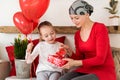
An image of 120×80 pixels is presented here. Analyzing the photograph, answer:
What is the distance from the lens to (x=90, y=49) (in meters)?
1.78

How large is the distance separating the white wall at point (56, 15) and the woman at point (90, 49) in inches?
13.5

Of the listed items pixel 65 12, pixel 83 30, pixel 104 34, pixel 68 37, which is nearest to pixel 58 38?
pixel 68 37

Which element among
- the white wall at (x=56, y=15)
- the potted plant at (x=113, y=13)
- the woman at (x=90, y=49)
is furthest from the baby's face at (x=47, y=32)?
the potted plant at (x=113, y=13)

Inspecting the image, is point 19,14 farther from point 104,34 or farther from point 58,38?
point 104,34

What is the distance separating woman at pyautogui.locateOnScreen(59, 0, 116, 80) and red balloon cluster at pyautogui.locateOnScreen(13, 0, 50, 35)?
250 millimetres

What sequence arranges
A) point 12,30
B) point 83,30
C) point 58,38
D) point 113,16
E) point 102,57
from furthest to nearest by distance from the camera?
point 12,30 < point 58,38 < point 113,16 < point 83,30 < point 102,57

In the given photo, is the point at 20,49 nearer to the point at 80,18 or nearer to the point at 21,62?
the point at 21,62

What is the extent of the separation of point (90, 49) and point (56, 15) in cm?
67

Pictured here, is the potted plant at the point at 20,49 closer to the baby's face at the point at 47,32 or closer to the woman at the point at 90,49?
the baby's face at the point at 47,32

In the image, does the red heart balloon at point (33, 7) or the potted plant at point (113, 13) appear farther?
the potted plant at point (113, 13)

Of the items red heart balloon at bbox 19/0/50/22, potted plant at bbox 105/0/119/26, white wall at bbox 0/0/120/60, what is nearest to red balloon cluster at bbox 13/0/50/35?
red heart balloon at bbox 19/0/50/22

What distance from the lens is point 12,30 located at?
2.45m

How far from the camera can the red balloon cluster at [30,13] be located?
1.84 metres

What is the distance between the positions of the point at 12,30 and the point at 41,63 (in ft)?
2.04
